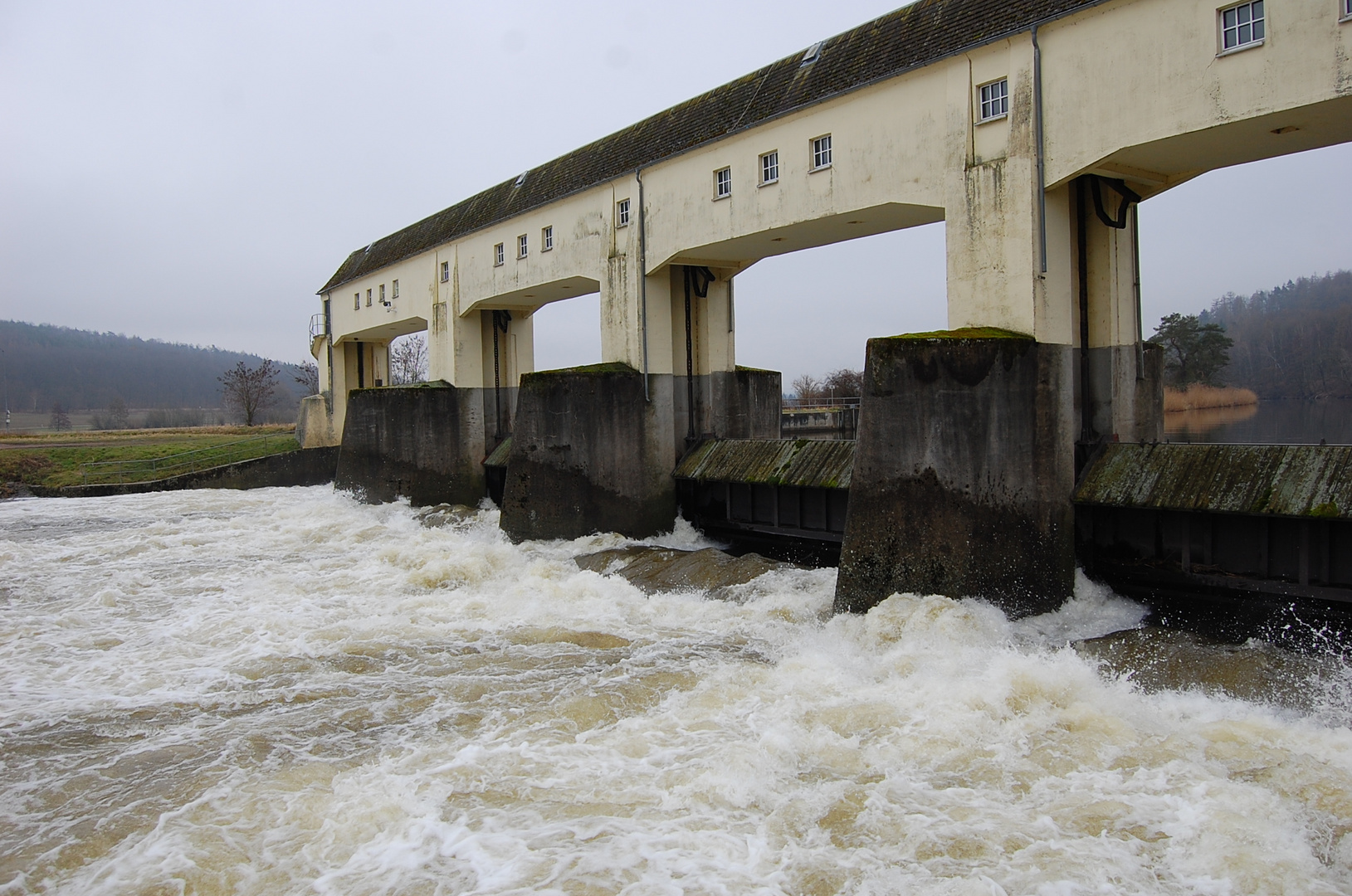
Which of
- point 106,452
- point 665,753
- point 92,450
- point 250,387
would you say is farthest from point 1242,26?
point 250,387

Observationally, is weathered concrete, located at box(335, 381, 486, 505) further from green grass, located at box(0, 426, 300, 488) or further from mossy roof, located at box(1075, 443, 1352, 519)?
mossy roof, located at box(1075, 443, 1352, 519)

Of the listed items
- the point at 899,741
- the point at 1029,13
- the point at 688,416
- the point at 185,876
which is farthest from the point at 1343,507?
the point at 688,416

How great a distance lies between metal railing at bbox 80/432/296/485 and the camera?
32.4m

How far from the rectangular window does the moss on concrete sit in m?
3.60

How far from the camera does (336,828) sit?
596cm

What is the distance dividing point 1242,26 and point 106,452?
132ft

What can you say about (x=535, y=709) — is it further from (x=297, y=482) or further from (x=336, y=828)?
(x=297, y=482)

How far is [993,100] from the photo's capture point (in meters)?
11.5

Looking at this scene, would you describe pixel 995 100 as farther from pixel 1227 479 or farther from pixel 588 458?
pixel 588 458

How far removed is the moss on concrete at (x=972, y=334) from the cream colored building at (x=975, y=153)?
19cm

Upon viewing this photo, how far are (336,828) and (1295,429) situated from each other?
36880 millimetres

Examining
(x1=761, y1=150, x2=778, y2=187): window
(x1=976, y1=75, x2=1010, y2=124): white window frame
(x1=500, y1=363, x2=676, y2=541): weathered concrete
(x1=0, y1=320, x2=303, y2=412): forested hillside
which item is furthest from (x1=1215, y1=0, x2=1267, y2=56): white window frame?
(x1=0, y1=320, x2=303, y2=412): forested hillside

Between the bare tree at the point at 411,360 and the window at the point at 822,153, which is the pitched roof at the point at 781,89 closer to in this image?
the window at the point at 822,153

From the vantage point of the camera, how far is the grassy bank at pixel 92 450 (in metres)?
32.3
